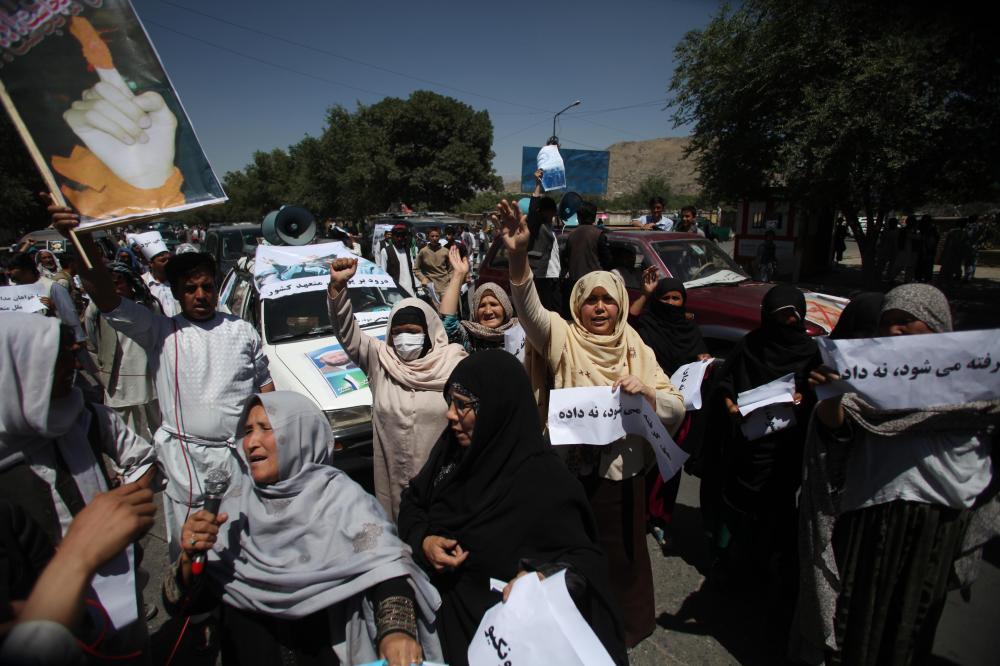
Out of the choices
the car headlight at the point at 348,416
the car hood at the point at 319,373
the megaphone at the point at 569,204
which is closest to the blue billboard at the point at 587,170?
the megaphone at the point at 569,204

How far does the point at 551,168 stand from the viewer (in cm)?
535

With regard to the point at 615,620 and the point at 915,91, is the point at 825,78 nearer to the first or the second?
the point at 915,91

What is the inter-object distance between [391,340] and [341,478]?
1142 mm

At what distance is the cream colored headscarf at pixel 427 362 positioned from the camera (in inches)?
114

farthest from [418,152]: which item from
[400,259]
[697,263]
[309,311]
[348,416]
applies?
[348,416]

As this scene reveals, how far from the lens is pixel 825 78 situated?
11961mm

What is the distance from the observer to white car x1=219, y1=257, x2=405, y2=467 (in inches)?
155

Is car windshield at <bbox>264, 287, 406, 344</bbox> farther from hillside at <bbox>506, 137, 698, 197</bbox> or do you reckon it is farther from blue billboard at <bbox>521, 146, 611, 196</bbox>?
hillside at <bbox>506, 137, 698, 197</bbox>

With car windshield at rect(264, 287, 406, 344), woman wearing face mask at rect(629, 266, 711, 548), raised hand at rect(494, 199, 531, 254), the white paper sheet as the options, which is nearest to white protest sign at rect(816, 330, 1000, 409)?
the white paper sheet

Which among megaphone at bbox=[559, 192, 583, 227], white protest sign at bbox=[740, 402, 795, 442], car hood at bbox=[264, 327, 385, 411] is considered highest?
megaphone at bbox=[559, 192, 583, 227]

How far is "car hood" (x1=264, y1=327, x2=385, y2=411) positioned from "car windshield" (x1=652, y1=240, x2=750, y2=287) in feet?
13.1

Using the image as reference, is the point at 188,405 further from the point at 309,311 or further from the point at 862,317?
the point at 862,317

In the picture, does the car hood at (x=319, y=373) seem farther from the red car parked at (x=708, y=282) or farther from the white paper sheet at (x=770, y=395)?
the white paper sheet at (x=770, y=395)

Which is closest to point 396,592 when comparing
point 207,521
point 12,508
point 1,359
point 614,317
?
point 207,521
